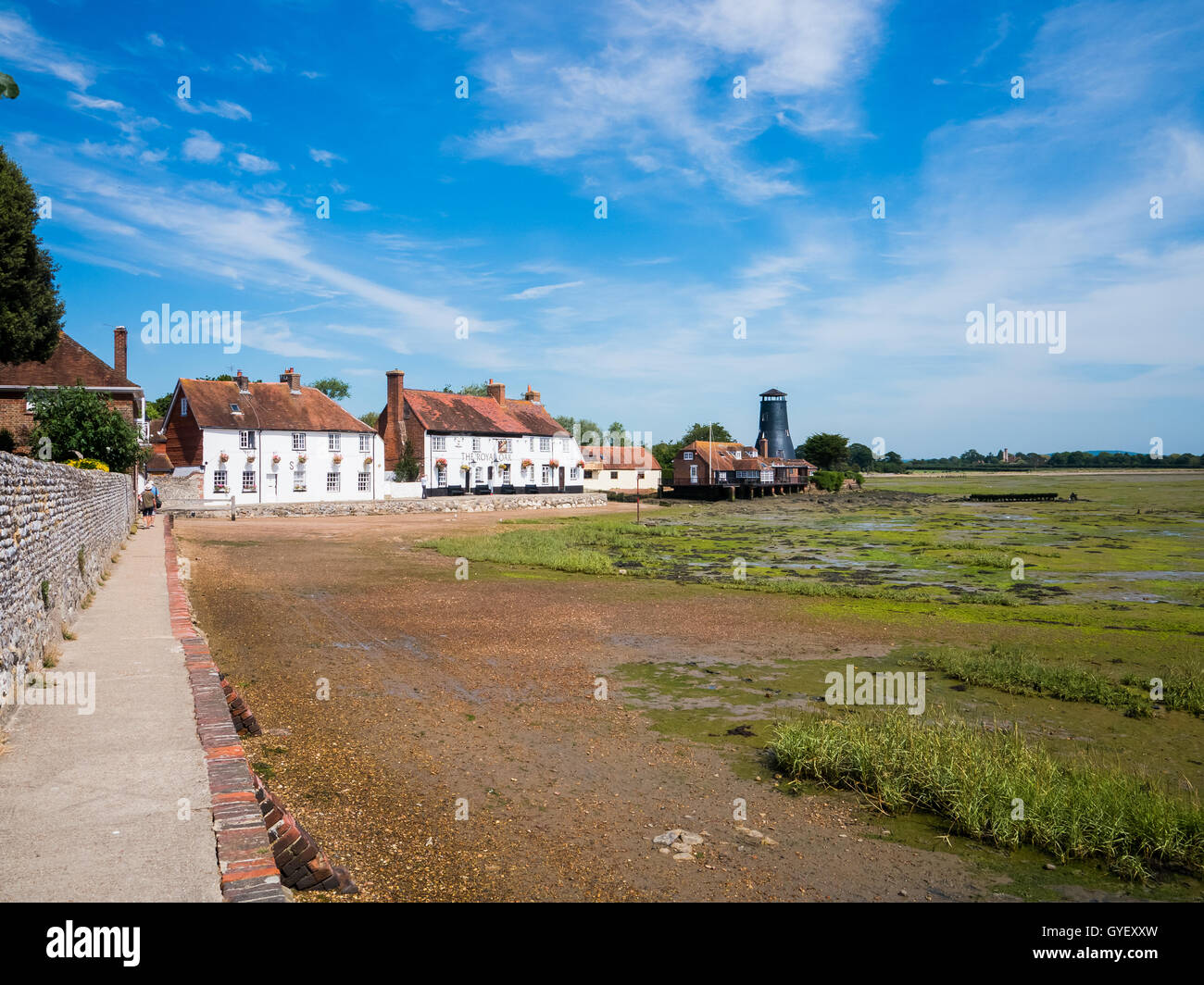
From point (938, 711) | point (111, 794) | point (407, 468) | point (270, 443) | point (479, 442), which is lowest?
point (938, 711)

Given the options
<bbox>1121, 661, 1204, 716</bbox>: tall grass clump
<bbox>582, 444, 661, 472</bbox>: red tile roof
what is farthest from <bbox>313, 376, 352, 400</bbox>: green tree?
<bbox>1121, 661, 1204, 716</bbox>: tall grass clump

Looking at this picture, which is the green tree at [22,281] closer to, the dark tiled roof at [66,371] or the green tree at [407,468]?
the dark tiled roof at [66,371]

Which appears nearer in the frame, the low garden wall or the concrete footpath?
the concrete footpath

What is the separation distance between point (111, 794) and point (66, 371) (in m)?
41.7

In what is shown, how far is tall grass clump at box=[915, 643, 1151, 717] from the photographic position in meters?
10.4

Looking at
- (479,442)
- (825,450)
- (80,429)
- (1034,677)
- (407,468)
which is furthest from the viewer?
(825,450)

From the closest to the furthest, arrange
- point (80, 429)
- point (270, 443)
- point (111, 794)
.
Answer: point (111, 794) < point (80, 429) < point (270, 443)

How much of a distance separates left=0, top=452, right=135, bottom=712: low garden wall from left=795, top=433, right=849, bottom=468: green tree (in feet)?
352

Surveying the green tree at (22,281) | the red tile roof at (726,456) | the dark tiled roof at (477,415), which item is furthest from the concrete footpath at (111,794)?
the red tile roof at (726,456)

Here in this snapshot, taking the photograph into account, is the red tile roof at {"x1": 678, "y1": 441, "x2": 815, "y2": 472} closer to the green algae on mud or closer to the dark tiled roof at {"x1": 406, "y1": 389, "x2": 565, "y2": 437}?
the dark tiled roof at {"x1": 406, "y1": 389, "x2": 565, "y2": 437}

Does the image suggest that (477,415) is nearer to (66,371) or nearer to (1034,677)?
(66,371)

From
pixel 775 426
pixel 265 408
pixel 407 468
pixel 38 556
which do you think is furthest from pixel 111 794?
pixel 775 426

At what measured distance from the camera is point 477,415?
207 ft
